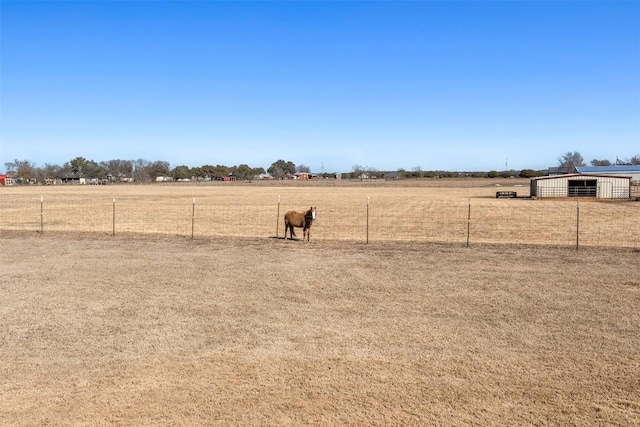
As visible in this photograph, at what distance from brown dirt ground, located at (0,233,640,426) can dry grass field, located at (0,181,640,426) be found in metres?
0.03

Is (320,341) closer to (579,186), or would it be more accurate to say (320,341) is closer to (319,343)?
(319,343)

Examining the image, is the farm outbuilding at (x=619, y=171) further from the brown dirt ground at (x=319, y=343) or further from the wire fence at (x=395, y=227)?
the brown dirt ground at (x=319, y=343)

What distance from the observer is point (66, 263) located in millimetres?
15305

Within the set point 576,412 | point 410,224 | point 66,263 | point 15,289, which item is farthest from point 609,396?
point 410,224

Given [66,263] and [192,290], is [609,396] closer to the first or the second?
[192,290]

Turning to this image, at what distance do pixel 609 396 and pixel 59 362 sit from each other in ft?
23.6

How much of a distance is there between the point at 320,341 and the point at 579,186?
193ft

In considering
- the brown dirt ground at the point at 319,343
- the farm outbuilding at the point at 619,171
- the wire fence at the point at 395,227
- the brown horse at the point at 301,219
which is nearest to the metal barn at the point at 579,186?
the wire fence at the point at 395,227

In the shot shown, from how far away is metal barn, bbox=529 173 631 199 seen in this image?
2276 inches

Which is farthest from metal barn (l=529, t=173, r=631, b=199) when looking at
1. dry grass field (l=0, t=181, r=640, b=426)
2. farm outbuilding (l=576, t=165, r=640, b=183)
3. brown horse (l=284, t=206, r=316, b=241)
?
dry grass field (l=0, t=181, r=640, b=426)

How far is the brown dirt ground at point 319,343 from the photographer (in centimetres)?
610

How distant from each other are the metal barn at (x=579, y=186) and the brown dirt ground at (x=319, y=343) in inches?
1848

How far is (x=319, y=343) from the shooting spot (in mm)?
8367

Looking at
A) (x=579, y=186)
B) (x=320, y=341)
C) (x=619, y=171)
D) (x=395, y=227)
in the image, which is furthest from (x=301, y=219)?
(x=619, y=171)
